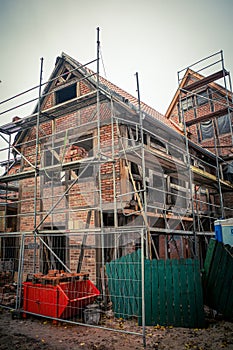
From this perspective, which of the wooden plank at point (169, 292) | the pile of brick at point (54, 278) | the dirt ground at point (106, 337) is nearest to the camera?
the dirt ground at point (106, 337)

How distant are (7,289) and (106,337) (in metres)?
4.95

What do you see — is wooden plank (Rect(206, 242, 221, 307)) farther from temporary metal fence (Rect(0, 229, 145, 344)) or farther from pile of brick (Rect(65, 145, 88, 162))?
pile of brick (Rect(65, 145, 88, 162))

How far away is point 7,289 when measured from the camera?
8.34 metres

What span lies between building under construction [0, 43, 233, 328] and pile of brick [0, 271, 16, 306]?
24.5 inches

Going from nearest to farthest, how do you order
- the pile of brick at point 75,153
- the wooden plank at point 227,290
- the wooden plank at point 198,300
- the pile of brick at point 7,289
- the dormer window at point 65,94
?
1. the wooden plank at point 198,300
2. the wooden plank at point 227,290
3. the pile of brick at point 7,289
4. the pile of brick at point 75,153
5. the dormer window at point 65,94

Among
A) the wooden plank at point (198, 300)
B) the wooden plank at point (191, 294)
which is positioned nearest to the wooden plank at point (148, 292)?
the wooden plank at point (191, 294)

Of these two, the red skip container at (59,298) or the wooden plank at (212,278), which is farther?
the wooden plank at (212,278)

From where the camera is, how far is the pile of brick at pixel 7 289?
7.23 metres

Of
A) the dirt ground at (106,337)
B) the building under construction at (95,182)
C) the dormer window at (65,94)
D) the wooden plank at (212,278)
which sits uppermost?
the dormer window at (65,94)

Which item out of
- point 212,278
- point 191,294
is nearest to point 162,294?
point 191,294

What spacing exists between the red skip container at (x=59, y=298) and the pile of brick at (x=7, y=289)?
4.45 ft

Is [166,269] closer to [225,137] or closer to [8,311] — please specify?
[8,311]

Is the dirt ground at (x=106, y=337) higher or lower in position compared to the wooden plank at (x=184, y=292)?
lower

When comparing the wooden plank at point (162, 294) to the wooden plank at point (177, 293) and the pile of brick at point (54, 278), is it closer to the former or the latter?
the wooden plank at point (177, 293)
